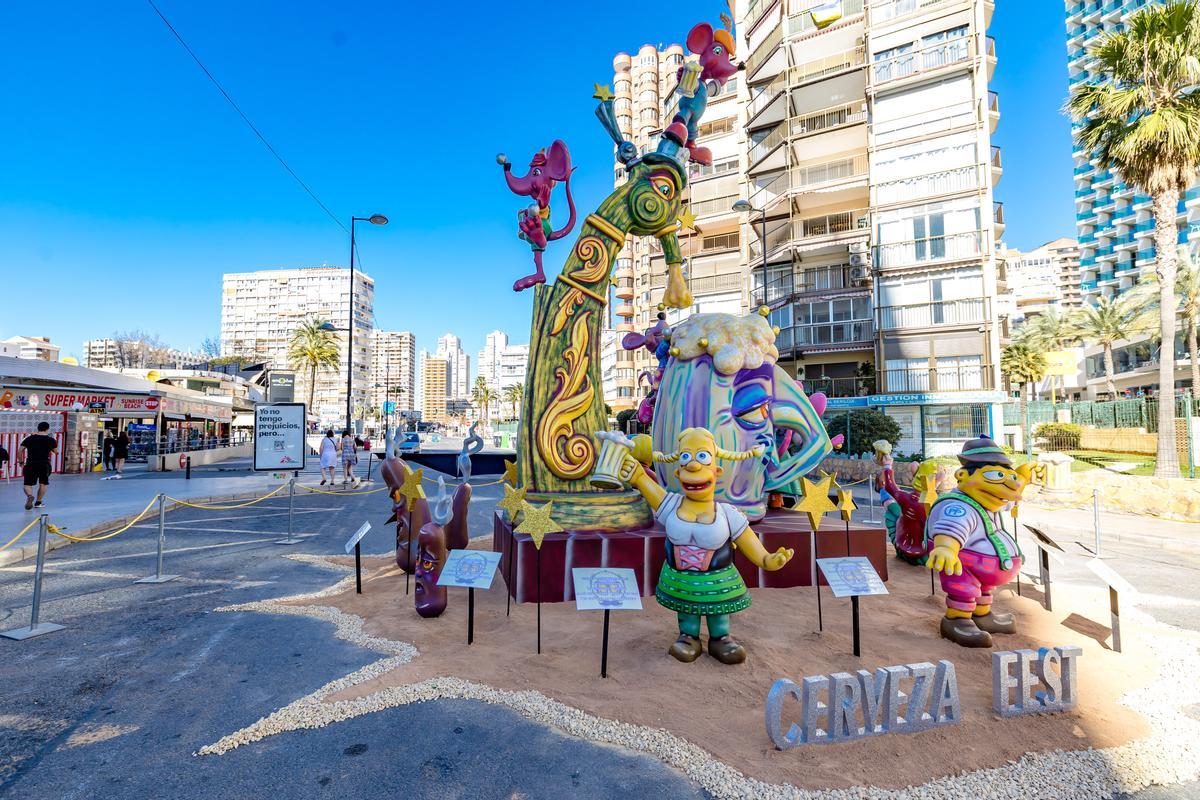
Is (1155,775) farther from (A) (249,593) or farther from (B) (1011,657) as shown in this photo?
(A) (249,593)

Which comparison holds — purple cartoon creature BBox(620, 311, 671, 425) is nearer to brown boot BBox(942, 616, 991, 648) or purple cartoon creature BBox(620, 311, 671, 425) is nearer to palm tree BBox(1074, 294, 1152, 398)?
brown boot BBox(942, 616, 991, 648)

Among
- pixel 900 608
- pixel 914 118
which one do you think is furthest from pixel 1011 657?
pixel 914 118

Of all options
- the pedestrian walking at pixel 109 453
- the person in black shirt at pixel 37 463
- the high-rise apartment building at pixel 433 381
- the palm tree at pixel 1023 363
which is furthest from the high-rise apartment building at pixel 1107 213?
the high-rise apartment building at pixel 433 381

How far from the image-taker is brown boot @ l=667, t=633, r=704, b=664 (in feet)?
14.5

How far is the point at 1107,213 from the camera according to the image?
181 feet

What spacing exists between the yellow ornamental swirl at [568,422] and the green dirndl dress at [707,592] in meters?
2.38

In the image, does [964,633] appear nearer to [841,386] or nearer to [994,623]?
[994,623]

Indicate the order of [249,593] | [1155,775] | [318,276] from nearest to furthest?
[1155,775]
[249,593]
[318,276]

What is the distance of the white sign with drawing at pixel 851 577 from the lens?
4.48 meters

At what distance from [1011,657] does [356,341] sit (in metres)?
98.5

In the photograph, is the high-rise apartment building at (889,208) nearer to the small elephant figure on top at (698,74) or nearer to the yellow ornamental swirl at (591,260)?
the small elephant figure on top at (698,74)

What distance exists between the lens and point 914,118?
24.3 m

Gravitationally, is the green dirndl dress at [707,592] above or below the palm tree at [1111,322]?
below

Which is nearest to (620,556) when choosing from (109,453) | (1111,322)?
(109,453)
